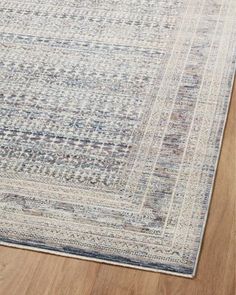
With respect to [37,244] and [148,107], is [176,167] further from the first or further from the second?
[37,244]

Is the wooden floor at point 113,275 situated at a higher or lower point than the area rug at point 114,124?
lower

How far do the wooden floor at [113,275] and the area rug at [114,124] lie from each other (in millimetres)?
26

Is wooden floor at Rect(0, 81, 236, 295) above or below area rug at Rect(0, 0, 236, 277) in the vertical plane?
below

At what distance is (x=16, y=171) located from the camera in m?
1.67

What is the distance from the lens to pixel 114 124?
1.79m

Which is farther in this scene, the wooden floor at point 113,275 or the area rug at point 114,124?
the area rug at point 114,124

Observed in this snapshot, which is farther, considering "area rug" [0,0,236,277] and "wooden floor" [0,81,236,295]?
"area rug" [0,0,236,277]

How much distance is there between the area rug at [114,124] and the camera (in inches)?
58.6

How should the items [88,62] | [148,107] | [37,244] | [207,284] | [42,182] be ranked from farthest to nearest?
[88,62] → [148,107] → [42,182] → [37,244] → [207,284]

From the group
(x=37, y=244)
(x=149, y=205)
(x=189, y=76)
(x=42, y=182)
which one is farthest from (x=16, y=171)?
(x=189, y=76)

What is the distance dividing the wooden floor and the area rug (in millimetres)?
26

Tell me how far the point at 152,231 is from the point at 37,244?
32 cm

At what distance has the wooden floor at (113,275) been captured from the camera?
53.7 inches

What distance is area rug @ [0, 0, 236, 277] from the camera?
149 centimetres
